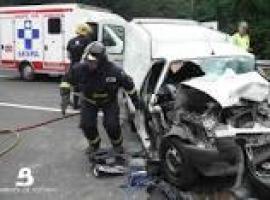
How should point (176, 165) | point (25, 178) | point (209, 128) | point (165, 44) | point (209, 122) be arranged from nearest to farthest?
point (209, 128), point (209, 122), point (176, 165), point (25, 178), point (165, 44)

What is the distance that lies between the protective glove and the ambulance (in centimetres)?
636

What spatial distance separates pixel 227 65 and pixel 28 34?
12570 mm

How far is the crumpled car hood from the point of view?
7980mm

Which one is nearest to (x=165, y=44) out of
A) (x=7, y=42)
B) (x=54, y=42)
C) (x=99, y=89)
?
(x=99, y=89)

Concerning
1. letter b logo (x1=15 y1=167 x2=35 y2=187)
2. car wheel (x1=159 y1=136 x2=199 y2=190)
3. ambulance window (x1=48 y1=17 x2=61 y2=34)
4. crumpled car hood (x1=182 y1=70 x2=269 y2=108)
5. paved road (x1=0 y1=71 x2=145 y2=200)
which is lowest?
letter b logo (x1=15 y1=167 x2=35 y2=187)

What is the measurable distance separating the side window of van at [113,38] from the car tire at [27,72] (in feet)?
9.49

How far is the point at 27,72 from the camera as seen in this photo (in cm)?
2203

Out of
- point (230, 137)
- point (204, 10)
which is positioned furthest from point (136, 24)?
point (204, 10)

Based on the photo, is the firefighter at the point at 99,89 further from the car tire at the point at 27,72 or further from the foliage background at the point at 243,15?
the foliage background at the point at 243,15

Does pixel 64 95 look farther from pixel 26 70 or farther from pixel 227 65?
pixel 26 70

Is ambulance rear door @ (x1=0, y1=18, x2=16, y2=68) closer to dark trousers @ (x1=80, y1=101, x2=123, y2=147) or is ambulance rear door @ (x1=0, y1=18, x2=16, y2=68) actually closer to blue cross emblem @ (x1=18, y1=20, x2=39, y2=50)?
blue cross emblem @ (x1=18, y1=20, x2=39, y2=50)

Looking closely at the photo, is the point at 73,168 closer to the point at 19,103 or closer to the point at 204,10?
the point at 19,103

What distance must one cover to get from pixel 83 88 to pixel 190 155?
105 inches

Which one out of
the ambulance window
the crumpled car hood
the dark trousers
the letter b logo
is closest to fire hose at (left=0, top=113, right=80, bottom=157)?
the letter b logo
